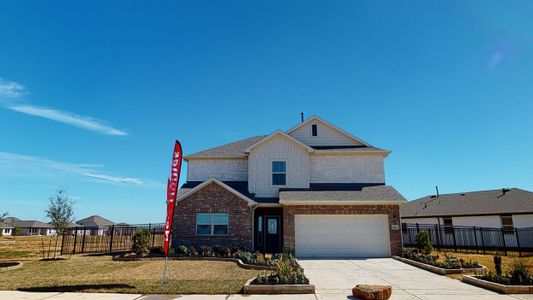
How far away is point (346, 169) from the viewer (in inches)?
876

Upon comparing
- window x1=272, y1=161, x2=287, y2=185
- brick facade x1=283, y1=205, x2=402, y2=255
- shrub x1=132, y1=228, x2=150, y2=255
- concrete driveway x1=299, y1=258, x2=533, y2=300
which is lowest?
concrete driveway x1=299, y1=258, x2=533, y2=300

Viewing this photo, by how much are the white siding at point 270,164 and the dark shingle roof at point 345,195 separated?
996mm

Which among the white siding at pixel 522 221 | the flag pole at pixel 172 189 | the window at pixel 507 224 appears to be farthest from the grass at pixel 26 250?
the white siding at pixel 522 221

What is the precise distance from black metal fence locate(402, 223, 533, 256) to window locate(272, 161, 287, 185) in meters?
10.5

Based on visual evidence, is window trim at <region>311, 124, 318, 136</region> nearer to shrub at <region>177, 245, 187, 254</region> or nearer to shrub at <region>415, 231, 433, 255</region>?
shrub at <region>415, 231, 433, 255</region>

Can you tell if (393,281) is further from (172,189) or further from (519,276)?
(172,189)

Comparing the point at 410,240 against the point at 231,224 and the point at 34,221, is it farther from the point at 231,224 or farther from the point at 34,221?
the point at 34,221

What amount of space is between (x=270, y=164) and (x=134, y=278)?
466 inches

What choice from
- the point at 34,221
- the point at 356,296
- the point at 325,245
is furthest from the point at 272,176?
the point at 34,221

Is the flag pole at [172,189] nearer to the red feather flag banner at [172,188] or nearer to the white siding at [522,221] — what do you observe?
the red feather flag banner at [172,188]

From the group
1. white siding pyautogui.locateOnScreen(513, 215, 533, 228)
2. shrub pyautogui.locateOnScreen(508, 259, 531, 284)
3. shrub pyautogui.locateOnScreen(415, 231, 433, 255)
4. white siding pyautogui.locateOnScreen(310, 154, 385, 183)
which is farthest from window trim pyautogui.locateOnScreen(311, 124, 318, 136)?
white siding pyautogui.locateOnScreen(513, 215, 533, 228)

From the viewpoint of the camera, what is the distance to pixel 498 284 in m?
9.28

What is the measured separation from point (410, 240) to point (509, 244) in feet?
21.3

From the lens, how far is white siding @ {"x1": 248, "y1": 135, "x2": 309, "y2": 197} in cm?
2120
